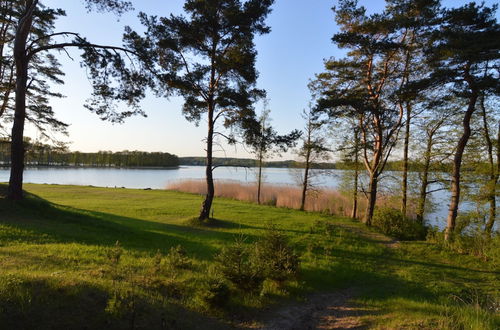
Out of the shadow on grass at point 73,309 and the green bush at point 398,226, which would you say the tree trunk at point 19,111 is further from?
the green bush at point 398,226

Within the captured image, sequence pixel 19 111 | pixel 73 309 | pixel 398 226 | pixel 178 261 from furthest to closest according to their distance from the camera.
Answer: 1. pixel 398 226
2. pixel 19 111
3. pixel 178 261
4. pixel 73 309

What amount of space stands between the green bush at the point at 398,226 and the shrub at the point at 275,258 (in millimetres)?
8374

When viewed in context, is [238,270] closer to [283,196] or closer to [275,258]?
[275,258]

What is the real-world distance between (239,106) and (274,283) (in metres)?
7.50

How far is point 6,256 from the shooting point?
5570 mm

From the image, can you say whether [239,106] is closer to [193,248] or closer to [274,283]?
[193,248]

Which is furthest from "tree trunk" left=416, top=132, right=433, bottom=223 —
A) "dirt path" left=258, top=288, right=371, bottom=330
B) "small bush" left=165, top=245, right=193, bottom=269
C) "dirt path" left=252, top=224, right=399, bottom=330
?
"small bush" left=165, top=245, right=193, bottom=269

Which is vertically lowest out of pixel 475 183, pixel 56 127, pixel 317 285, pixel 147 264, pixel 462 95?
pixel 317 285

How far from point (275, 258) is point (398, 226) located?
9328 mm

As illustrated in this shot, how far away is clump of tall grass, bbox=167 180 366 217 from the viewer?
827 inches

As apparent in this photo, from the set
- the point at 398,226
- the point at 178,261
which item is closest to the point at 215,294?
the point at 178,261

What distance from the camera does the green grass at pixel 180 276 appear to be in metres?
3.50

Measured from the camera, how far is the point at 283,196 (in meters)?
23.7

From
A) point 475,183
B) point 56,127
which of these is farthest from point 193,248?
point 475,183
